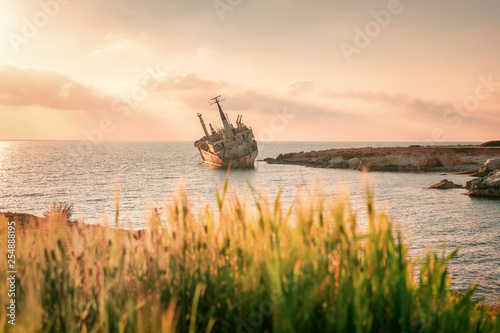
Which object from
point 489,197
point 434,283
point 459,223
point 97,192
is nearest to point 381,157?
point 489,197

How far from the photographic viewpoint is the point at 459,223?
77.7 feet

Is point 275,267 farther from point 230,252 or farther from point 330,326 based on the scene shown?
point 230,252

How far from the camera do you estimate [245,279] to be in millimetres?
3510

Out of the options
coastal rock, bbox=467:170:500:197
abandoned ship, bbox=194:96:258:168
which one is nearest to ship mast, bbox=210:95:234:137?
abandoned ship, bbox=194:96:258:168

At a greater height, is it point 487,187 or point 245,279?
point 245,279

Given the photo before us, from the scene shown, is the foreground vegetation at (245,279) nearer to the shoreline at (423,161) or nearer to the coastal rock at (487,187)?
the coastal rock at (487,187)

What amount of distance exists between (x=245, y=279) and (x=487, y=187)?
126ft

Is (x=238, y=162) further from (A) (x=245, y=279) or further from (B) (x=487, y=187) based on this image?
(A) (x=245, y=279)

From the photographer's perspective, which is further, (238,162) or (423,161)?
(238,162)

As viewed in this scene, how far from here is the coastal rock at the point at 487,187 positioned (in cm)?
3338

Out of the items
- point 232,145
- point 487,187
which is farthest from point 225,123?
point 487,187

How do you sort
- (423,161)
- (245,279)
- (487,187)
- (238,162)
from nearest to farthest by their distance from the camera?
1. (245,279)
2. (487,187)
3. (423,161)
4. (238,162)

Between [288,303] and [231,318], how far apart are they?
2.76ft

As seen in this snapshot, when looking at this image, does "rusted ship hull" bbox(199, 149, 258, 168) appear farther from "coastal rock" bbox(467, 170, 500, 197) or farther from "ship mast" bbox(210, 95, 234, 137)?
"coastal rock" bbox(467, 170, 500, 197)
